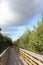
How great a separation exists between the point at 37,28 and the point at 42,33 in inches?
124

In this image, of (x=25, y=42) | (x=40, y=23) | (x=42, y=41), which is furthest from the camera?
(x=25, y=42)

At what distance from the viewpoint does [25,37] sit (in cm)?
5738

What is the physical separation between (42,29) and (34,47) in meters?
4.24

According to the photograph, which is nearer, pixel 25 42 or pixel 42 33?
pixel 42 33

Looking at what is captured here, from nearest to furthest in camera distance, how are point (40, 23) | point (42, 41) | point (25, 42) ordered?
1. point (42, 41)
2. point (40, 23)
3. point (25, 42)

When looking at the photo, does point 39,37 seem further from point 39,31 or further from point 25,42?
point 25,42

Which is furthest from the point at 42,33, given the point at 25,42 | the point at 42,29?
the point at 25,42

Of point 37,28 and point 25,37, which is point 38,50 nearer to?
point 37,28

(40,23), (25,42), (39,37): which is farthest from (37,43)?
(25,42)

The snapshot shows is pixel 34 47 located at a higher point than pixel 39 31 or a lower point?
lower

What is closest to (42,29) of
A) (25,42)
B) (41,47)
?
(41,47)

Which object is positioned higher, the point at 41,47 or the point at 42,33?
the point at 42,33

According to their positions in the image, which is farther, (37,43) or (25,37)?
(25,37)

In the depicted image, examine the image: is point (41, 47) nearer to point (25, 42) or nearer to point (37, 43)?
point (37, 43)
